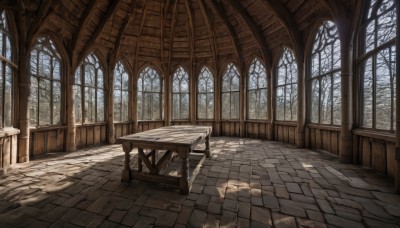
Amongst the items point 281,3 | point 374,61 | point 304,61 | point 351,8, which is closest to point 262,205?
point 374,61

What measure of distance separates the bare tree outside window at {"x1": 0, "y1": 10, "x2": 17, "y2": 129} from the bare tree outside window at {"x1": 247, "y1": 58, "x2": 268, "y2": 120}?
993 cm

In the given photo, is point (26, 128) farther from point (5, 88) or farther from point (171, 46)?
point (171, 46)

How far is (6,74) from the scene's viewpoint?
5.04 m

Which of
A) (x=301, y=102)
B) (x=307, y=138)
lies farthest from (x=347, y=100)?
(x=307, y=138)

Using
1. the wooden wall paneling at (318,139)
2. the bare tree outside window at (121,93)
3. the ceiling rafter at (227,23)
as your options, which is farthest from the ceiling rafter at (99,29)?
the wooden wall paneling at (318,139)

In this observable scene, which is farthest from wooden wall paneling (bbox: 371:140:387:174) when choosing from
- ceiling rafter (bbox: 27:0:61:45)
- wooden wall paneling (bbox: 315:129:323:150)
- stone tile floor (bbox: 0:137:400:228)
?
ceiling rafter (bbox: 27:0:61:45)

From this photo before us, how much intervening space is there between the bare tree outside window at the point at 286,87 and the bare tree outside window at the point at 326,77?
91cm

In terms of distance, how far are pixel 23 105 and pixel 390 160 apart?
10.5 m

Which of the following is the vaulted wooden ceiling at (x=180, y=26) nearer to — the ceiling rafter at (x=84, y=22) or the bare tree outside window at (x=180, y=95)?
the ceiling rafter at (x=84, y=22)

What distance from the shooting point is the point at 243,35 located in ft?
31.0

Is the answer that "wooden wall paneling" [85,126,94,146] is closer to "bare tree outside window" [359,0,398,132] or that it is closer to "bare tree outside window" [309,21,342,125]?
"bare tree outside window" [309,21,342,125]

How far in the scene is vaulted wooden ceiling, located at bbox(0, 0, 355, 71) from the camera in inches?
262

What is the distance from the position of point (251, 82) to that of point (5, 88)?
10.1 meters

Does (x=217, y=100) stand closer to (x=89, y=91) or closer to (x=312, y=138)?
(x=312, y=138)
